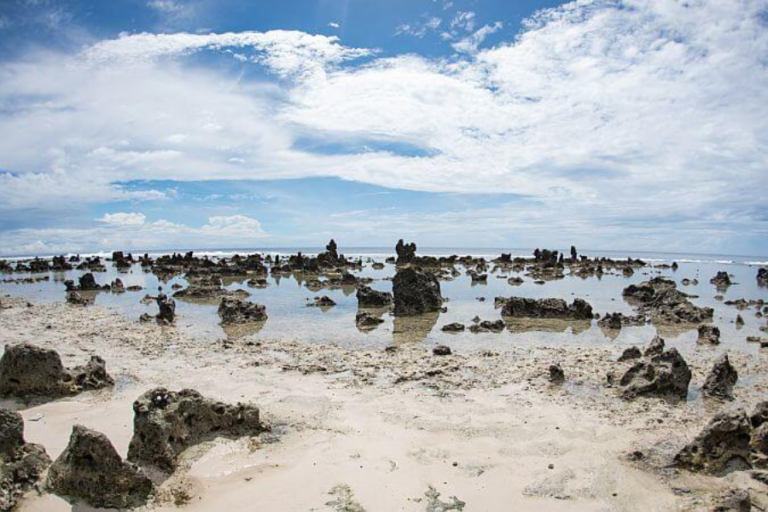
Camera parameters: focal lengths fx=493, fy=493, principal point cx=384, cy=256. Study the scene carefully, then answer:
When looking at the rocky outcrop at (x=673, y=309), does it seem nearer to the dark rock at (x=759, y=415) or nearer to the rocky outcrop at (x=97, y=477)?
the dark rock at (x=759, y=415)

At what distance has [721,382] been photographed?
11.1m

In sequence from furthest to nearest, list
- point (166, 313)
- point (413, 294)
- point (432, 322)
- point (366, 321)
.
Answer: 1. point (413, 294)
2. point (432, 322)
3. point (166, 313)
4. point (366, 321)

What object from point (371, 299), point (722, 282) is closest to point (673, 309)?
point (371, 299)

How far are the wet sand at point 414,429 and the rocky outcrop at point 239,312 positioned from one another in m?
5.58

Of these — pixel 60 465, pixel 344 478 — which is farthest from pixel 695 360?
pixel 60 465

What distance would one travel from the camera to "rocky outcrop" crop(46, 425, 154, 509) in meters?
6.41

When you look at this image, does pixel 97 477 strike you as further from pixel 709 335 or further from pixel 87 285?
pixel 87 285

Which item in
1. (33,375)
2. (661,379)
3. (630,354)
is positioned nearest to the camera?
(33,375)

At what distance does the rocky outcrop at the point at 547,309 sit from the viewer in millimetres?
22442

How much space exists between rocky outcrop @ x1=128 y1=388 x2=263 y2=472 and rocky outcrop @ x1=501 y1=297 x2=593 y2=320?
16.5m

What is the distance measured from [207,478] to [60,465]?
1922 mm

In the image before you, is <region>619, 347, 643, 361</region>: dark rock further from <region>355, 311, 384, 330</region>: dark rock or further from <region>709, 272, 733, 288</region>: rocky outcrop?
<region>709, 272, 733, 288</region>: rocky outcrop

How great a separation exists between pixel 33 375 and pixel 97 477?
5812 mm

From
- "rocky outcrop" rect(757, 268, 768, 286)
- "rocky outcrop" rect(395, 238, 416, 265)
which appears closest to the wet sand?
"rocky outcrop" rect(395, 238, 416, 265)
